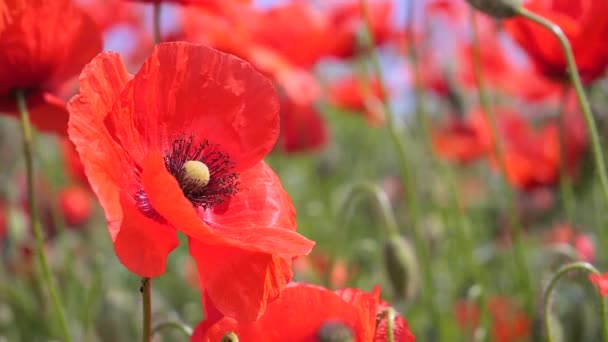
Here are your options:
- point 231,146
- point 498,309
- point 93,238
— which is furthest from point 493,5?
point 93,238

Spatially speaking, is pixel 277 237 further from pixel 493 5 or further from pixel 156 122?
pixel 493 5

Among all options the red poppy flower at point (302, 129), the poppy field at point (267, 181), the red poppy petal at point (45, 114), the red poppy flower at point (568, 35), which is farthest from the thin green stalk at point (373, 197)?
the red poppy flower at point (302, 129)

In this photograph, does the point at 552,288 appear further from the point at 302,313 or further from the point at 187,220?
the point at 187,220

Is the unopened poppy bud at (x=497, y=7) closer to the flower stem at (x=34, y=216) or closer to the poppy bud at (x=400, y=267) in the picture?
the poppy bud at (x=400, y=267)

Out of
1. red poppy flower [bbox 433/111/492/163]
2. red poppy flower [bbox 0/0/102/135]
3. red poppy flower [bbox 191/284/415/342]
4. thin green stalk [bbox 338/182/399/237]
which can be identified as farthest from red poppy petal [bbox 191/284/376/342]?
red poppy flower [bbox 433/111/492/163]

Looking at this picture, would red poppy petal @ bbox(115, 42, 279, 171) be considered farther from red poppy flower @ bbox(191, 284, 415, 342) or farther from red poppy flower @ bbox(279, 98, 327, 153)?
red poppy flower @ bbox(279, 98, 327, 153)

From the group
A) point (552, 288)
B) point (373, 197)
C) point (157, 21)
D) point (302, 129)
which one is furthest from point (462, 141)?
point (552, 288)

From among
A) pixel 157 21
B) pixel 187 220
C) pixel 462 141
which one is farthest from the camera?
pixel 462 141
